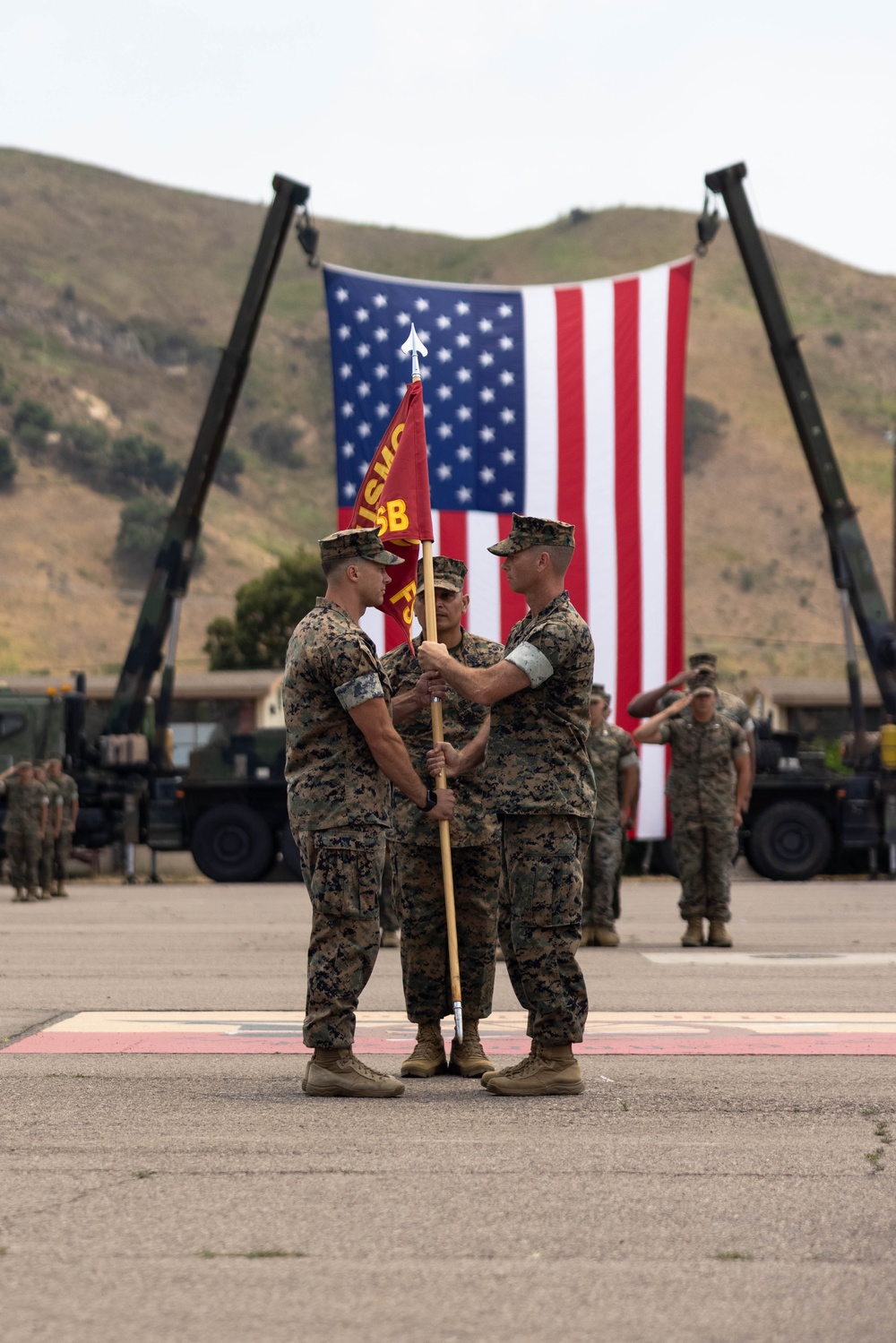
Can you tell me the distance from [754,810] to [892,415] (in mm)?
107857

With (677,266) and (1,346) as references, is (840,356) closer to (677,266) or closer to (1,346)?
(1,346)

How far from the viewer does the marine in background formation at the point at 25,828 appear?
65.9 ft

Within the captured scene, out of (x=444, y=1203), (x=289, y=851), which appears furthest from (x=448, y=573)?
(x=289, y=851)

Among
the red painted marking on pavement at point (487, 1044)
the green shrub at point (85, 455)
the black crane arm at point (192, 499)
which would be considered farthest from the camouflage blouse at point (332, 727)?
the green shrub at point (85, 455)

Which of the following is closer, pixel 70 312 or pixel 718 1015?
pixel 718 1015

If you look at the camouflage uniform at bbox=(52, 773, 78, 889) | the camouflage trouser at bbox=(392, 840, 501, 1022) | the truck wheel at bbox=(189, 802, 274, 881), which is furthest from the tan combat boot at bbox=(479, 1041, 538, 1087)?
the truck wheel at bbox=(189, 802, 274, 881)

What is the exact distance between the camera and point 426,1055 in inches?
273

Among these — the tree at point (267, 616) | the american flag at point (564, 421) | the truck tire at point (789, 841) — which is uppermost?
the tree at point (267, 616)

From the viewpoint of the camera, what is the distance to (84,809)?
24391mm

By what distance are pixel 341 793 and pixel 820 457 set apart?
18.8 m

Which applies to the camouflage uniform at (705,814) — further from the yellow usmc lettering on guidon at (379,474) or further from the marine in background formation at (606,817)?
the yellow usmc lettering on guidon at (379,474)

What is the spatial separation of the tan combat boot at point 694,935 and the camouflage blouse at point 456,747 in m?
6.25

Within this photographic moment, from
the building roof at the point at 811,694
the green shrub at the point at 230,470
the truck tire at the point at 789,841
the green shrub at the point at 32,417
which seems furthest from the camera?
the green shrub at the point at 230,470

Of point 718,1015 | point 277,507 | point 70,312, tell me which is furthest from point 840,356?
point 718,1015
